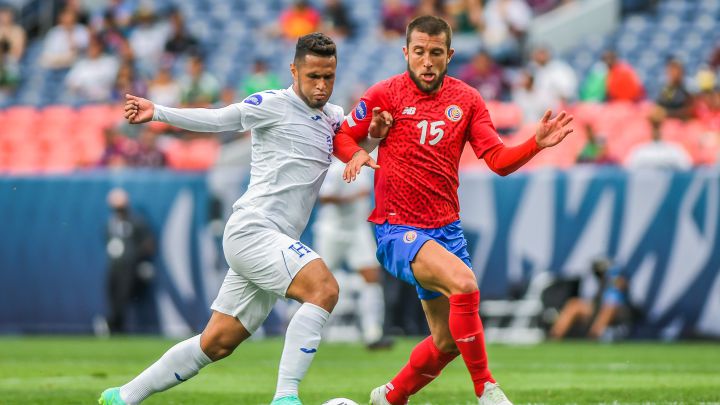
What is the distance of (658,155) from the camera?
620 inches

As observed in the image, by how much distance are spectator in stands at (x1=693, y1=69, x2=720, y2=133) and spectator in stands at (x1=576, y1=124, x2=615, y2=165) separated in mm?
1450

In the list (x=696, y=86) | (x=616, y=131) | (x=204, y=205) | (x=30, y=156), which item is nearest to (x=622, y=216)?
(x=616, y=131)

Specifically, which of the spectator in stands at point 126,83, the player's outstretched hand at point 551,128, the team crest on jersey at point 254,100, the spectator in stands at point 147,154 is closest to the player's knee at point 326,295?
the team crest on jersey at point 254,100

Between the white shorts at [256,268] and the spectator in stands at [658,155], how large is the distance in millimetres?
9035

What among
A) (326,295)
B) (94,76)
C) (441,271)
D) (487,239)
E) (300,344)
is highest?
(94,76)

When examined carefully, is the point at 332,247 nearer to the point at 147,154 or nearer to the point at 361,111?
the point at 147,154

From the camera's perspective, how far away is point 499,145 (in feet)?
24.5

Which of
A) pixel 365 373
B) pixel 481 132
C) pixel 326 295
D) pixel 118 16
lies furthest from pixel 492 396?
pixel 118 16

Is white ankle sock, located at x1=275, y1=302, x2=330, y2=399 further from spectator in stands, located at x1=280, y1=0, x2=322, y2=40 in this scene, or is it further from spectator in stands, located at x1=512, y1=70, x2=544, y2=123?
spectator in stands, located at x1=280, y1=0, x2=322, y2=40

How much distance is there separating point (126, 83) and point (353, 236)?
838 centimetres

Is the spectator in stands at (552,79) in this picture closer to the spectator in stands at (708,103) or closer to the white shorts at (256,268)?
the spectator in stands at (708,103)

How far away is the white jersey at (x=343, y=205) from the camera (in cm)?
1422

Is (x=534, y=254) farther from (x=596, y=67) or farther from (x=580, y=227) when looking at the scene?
(x=596, y=67)

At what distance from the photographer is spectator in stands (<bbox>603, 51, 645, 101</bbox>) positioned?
18.7 m
